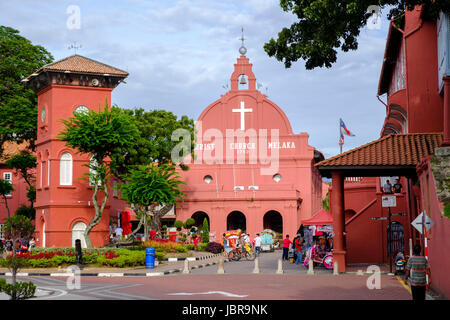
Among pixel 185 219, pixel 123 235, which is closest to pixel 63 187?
pixel 123 235

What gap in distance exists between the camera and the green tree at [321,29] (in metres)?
18.0

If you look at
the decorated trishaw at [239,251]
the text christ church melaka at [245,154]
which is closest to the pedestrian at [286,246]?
the decorated trishaw at [239,251]

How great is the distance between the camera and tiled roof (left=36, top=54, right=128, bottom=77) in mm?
39062

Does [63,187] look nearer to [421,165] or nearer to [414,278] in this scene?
[421,165]

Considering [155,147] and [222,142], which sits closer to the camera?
[155,147]

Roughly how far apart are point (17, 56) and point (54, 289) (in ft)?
94.5

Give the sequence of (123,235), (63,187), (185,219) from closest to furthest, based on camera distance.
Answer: (63,187), (123,235), (185,219)

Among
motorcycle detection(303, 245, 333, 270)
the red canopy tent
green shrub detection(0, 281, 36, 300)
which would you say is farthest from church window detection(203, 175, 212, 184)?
green shrub detection(0, 281, 36, 300)

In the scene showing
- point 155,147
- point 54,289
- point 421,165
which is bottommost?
point 54,289

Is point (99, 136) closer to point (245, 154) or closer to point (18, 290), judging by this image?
point (18, 290)

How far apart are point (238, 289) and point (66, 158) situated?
24552 mm

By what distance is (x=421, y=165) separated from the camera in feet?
61.3

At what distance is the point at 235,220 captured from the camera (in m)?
57.2

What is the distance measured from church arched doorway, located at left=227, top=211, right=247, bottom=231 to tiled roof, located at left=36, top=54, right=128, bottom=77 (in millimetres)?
21215
